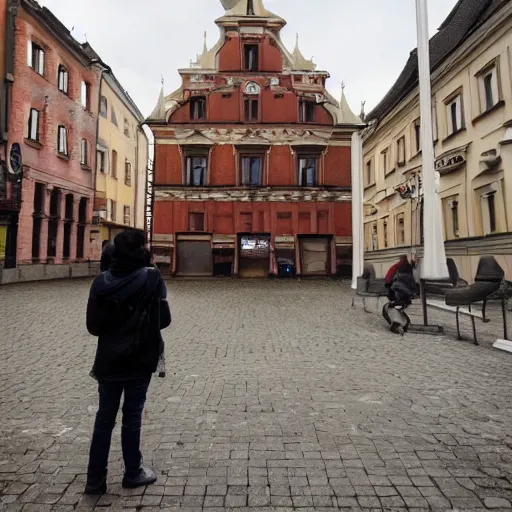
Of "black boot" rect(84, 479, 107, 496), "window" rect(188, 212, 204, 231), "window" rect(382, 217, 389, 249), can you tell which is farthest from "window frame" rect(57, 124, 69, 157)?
"black boot" rect(84, 479, 107, 496)

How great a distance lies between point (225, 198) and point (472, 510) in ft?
73.2

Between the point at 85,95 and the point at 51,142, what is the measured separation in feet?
18.0

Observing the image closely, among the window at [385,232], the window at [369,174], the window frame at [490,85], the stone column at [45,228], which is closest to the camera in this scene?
the window frame at [490,85]

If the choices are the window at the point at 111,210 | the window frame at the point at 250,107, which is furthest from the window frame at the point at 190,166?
the window at the point at 111,210

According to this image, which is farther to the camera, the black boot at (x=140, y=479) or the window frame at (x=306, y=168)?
the window frame at (x=306, y=168)

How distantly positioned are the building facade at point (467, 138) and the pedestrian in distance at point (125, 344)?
9522mm

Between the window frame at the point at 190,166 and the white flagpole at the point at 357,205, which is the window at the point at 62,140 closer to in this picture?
the window frame at the point at 190,166

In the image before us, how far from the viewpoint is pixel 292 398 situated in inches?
168

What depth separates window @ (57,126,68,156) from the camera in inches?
909

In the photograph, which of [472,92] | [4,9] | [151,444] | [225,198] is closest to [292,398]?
[151,444]

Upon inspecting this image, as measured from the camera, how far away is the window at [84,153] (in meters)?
25.3

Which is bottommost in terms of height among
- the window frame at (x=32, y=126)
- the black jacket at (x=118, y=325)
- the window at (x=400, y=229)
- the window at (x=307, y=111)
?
the black jacket at (x=118, y=325)

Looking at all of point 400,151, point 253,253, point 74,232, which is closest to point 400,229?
point 400,151

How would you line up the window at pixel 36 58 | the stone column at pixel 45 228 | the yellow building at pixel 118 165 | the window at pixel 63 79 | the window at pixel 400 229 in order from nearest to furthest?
the window at pixel 400 229 → the window at pixel 36 58 → the stone column at pixel 45 228 → the window at pixel 63 79 → the yellow building at pixel 118 165
